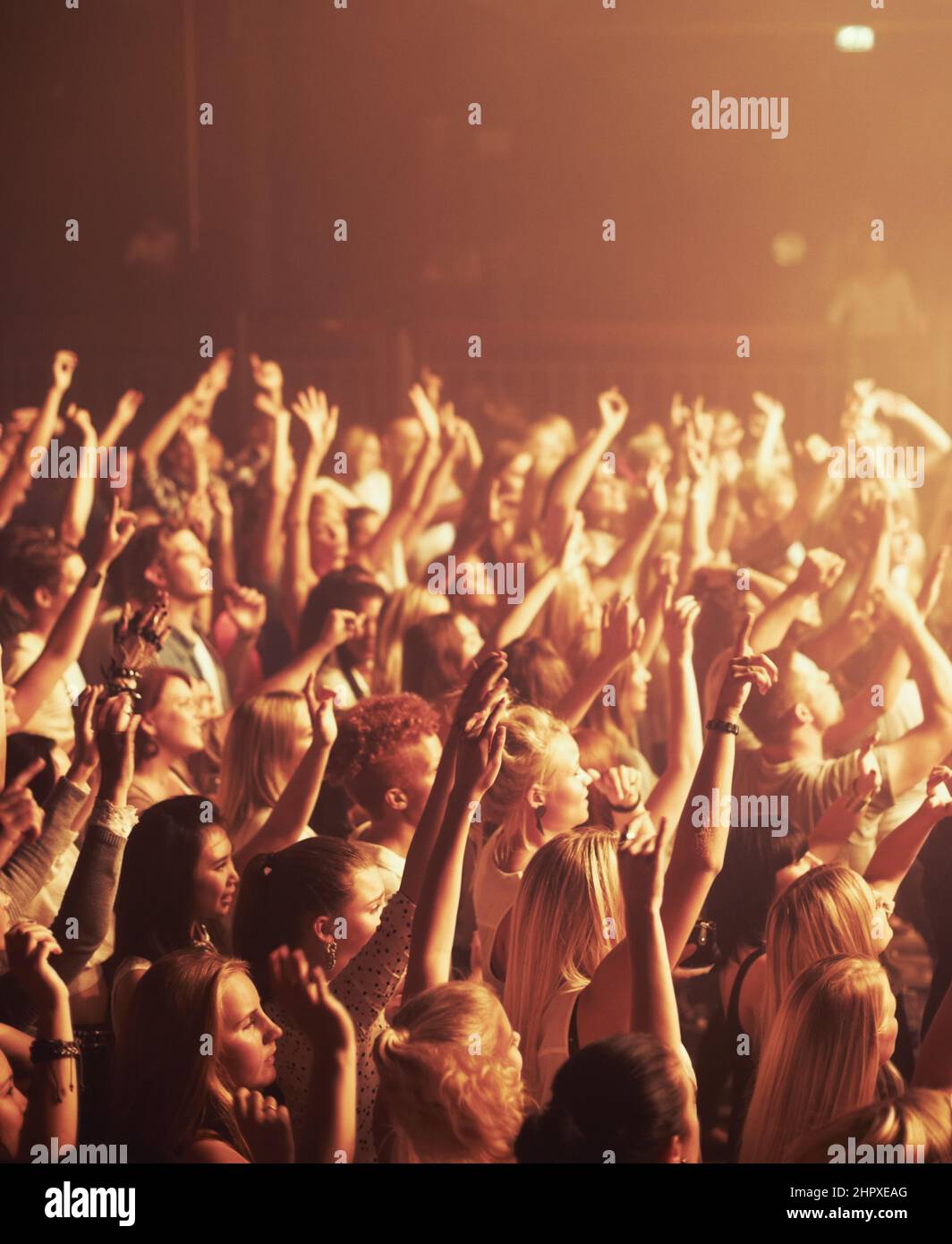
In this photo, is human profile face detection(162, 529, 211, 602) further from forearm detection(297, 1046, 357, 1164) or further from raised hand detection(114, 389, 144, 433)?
forearm detection(297, 1046, 357, 1164)

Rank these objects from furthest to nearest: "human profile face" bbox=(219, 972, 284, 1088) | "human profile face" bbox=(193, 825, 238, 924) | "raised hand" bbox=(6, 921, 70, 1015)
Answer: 1. "human profile face" bbox=(193, 825, 238, 924)
2. "raised hand" bbox=(6, 921, 70, 1015)
3. "human profile face" bbox=(219, 972, 284, 1088)

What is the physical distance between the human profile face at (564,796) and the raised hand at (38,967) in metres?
1.42

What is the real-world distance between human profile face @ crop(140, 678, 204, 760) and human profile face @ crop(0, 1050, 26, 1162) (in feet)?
3.20

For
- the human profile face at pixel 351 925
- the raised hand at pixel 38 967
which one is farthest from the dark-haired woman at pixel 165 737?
the human profile face at pixel 351 925

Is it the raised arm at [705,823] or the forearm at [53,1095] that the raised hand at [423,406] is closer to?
the raised arm at [705,823]

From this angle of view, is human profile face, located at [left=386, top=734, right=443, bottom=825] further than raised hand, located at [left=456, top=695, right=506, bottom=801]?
Yes

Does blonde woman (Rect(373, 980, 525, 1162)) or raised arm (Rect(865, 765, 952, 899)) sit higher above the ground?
raised arm (Rect(865, 765, 952, 899))

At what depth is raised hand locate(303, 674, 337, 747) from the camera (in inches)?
179

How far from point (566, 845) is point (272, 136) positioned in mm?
2383

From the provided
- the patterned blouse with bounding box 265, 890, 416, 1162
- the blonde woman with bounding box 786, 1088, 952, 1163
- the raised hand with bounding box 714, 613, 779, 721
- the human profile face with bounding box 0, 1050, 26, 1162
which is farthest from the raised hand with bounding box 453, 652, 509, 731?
the human profile face with bounding box 0, 1050, 26, 1162

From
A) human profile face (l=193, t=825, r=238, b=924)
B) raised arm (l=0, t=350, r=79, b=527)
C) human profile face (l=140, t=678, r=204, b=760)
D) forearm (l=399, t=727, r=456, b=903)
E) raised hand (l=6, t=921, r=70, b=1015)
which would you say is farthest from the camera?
raised arm (l=0, t=350, r=79, b=527)

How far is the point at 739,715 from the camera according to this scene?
4.56 m
